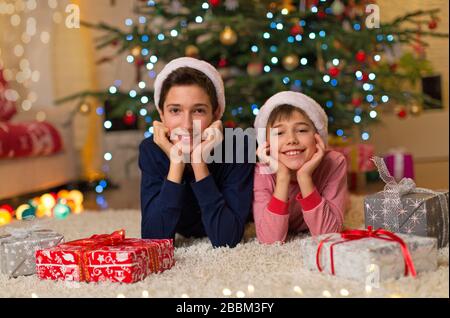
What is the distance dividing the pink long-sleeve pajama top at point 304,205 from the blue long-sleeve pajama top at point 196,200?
0.04 metres

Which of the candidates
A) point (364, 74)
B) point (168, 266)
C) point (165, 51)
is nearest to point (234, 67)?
point (165, 51)

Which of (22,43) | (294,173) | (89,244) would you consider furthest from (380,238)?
(22,43)

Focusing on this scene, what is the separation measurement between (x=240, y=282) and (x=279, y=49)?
167 cm

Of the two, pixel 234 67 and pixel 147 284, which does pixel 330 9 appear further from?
pixel 147 284

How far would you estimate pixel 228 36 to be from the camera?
2.55 m

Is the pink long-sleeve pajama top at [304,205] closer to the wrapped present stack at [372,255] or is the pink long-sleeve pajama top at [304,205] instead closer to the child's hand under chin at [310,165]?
the child's hand under chin at [310,165]

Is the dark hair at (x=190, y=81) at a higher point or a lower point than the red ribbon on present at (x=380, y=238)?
higher

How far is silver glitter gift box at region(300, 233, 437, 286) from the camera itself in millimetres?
1081

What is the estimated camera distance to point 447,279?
104 centimetres

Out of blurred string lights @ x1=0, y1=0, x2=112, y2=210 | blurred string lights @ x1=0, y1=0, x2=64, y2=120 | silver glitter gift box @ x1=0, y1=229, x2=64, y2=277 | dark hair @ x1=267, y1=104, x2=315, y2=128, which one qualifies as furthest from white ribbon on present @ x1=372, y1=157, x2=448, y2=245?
blurred string lights @ x1=0, y1=0, x2=64, y2=120

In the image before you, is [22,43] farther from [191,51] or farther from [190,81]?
[190,81]

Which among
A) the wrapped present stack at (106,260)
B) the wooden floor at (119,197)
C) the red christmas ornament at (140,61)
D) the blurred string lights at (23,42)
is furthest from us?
the blurred string lights at (23,42)

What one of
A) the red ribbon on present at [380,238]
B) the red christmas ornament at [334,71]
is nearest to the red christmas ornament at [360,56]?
the red christmas ornament at [334,71]

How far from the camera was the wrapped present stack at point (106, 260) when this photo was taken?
1.21 metres
